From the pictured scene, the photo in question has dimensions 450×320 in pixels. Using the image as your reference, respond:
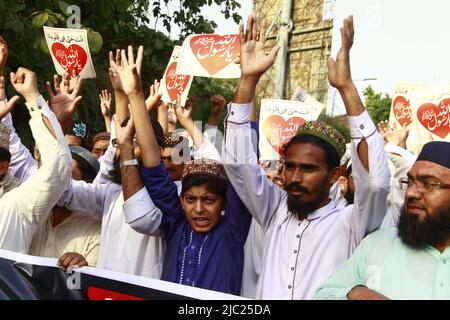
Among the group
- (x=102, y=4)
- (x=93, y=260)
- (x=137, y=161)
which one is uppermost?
(x=102, y=4)

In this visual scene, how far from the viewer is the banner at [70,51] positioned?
16.7 ft

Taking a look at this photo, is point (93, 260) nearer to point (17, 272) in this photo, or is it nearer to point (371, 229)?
point (17, 272)

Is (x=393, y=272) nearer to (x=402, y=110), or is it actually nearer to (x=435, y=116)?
(x=435, y=116)

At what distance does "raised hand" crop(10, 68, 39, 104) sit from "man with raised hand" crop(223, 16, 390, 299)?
3.57ft

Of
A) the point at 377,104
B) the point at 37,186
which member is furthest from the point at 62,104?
the point at 377,104

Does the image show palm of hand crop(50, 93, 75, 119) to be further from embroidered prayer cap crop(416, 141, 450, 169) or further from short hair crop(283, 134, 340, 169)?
embroidered prayer cap crop(416, 141, 450, 169)

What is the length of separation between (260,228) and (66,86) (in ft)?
5.30

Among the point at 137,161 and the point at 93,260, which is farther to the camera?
the point at 93,260

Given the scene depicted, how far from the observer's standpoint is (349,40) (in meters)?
2.52

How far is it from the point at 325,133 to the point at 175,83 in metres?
2.86

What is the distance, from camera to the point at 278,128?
5875 millimetres

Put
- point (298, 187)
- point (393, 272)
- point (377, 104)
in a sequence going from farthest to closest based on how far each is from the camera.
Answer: point (377, 104)
point (298, 187)
point (393, 272)

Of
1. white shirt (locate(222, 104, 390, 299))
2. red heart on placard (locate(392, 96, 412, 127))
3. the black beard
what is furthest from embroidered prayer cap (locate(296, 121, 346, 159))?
red heart on placard (locate(392, 96, 412, 127))
